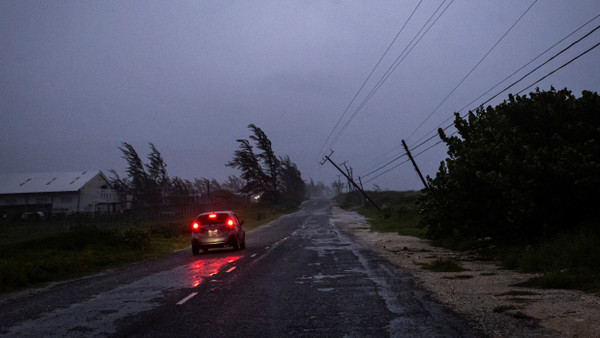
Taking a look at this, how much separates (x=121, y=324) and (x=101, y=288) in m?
5.02

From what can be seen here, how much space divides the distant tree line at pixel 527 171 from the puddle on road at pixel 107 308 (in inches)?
366

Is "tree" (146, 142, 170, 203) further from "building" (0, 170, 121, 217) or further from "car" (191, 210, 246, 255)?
"car" (191, 210, 246, 255)

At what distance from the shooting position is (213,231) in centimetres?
2144

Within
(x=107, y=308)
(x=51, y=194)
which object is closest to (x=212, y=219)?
(x=107, y=308)

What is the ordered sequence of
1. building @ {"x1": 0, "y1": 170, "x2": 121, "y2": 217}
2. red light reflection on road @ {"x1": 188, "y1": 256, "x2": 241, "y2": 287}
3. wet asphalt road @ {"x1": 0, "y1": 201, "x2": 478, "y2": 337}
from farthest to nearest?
building @ {"x1": 0, "y1": 170, "x2": 121, "y2": 217} → red light reflection on road @ {"x1": 188, "y1": 256, "x2": 241, "y2": 287} → wet asphalt road @ {"x1": 0, "y1": 201, "x2": 478, "y2": 337}

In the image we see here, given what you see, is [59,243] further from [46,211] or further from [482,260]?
[46,211]

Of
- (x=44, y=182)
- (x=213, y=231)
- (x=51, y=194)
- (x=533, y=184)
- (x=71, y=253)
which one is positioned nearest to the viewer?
(x=533, y=184)

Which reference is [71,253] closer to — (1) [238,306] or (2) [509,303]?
(1) [238,306]

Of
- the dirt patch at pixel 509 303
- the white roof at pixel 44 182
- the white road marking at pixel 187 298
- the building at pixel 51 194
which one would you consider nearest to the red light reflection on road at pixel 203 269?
the white road marking at pixel 187 298

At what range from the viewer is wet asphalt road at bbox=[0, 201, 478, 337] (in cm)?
709

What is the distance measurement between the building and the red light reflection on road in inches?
2076

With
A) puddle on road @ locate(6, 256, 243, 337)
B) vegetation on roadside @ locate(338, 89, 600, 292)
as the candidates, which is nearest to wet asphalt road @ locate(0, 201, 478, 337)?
puddle on road @ locate(6, 256, 243, 337)

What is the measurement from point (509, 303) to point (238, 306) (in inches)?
186

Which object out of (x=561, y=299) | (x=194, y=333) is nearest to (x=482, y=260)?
(x=561, y=299)
